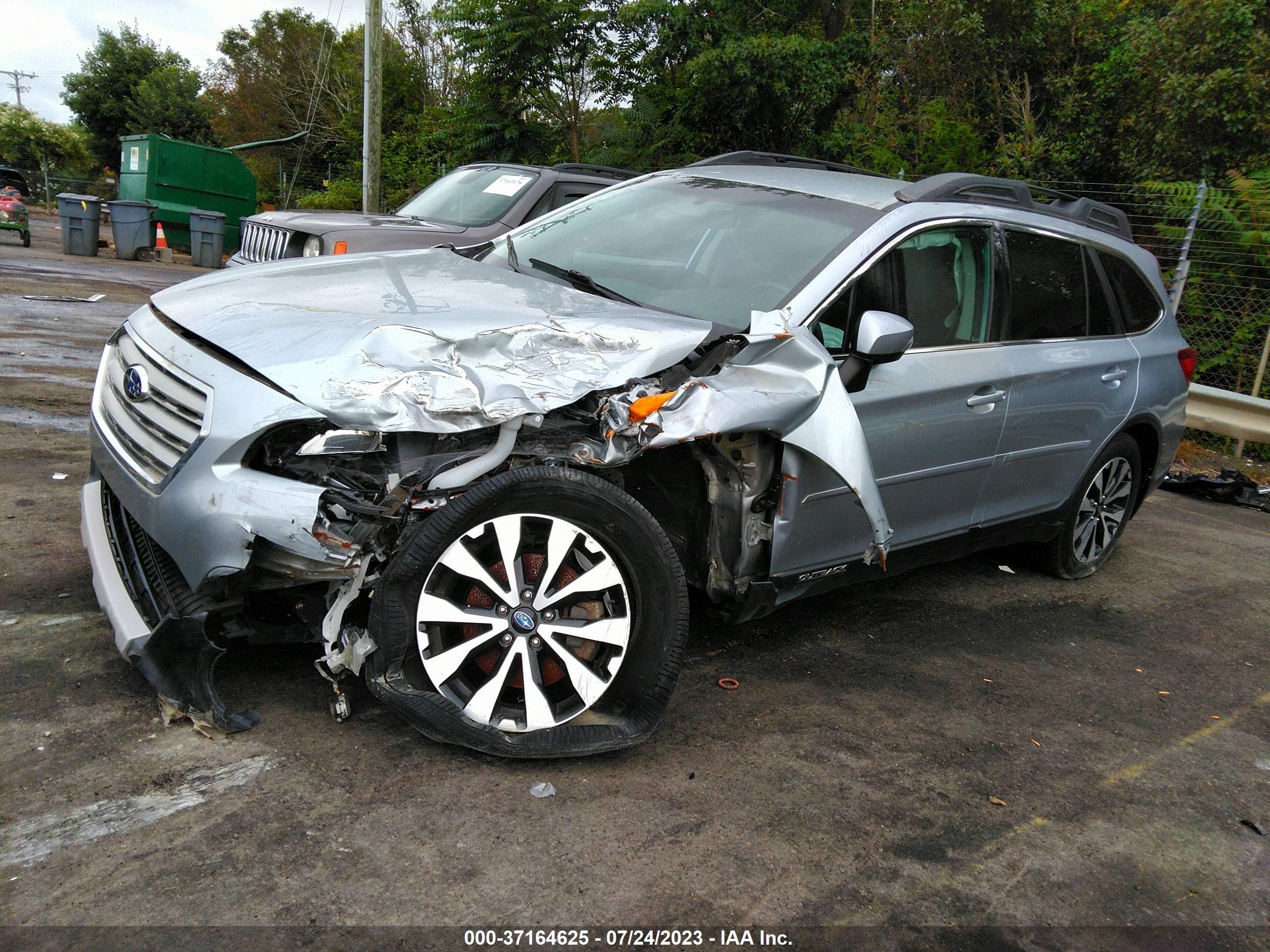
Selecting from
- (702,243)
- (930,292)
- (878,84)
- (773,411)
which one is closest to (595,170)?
(702,243)

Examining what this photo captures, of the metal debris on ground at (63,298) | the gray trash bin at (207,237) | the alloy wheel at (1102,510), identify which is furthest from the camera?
the gray trash bin at (207,237)

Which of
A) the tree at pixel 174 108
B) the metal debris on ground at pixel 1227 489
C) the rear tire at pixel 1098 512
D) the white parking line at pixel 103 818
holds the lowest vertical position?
the white parking line at pixel 103 818

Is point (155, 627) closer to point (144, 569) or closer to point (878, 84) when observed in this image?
point (144, 569)

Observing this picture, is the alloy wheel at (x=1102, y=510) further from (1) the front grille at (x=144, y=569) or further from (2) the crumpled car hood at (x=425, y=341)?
(1) the front grille at (x=144, y=569)

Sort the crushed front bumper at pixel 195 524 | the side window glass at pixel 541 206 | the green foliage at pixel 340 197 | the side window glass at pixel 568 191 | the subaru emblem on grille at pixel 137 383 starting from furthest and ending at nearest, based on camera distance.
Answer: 1. the green foliage at pixel 340 197
2. the side window glass at pixel 568 191
3. the side window glass at pixel 541 206
4. the subaru emblem on grille at pixel 137 383
5. the crushed front bumper at pixel 195 524

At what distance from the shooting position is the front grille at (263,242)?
8.38 meters

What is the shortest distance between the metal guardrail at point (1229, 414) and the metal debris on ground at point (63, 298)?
11022mm

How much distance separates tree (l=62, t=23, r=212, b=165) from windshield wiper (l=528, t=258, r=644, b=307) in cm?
4444

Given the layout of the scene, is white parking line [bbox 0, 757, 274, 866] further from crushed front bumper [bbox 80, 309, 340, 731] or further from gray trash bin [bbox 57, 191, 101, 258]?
gray trash bin [bbox 57, 191, 101, 258]

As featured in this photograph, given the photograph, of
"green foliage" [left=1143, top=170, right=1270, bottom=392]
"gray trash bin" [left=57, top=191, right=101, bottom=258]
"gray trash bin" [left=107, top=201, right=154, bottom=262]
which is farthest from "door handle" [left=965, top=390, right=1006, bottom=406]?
"gray trash bin" [left=107, top=201, right=154, bottom=262]

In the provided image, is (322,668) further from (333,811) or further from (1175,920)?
(1175,920)

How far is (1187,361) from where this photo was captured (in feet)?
17.7

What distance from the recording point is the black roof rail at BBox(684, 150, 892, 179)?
15.7ft

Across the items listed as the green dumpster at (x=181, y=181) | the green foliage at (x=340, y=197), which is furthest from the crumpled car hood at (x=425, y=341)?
the green foliage at (x=340, y=197)
